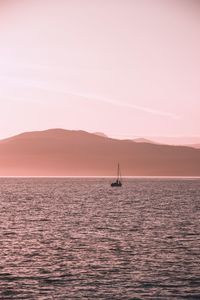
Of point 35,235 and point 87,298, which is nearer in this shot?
point 87,298

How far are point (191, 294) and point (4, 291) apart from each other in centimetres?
1419

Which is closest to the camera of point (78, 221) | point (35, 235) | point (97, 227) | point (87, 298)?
point (87, 298)

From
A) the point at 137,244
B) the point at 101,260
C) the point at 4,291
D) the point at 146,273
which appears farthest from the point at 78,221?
the point at 4,291

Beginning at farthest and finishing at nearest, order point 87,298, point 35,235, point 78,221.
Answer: point 78,221, point 35,235, point 87,298

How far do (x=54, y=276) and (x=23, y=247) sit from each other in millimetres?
18715

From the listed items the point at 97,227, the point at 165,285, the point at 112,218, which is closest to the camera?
the point at 165,285

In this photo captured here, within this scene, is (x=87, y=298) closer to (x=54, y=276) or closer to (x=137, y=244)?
(x=54, y=276)

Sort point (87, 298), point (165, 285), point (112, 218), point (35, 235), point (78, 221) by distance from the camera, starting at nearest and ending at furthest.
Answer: point (87, 298)
point (165, 285)
point (35, 235)
point (78, 221)
point (112, 218)

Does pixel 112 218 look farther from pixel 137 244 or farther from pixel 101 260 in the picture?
pixel 101 260

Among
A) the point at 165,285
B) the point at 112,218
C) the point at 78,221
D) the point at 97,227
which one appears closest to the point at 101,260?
the point at 165,285

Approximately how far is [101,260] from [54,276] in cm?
927

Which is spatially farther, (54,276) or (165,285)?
(54,276)

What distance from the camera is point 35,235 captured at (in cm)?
8494

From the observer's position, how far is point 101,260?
61219 mm
